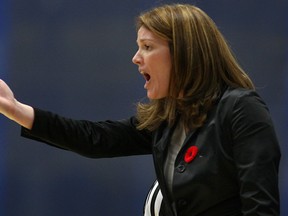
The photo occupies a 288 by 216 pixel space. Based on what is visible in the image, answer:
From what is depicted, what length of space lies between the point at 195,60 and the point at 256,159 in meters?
0.28

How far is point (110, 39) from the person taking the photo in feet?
7.01

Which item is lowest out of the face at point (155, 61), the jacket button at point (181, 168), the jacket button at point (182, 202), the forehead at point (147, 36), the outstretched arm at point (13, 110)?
the jacket button at point (182, 202)

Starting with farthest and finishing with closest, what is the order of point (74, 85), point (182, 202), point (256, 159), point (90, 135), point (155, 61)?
point (74, 85) < point (90, 135) < point (155, 61) < point (182, 202) < point (256, 159)

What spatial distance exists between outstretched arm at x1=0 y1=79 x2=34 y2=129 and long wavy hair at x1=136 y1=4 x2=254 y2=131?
38cm

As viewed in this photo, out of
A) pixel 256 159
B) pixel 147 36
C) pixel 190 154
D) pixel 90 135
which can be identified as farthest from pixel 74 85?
pixel 256 159

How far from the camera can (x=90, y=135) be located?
1.45 metres

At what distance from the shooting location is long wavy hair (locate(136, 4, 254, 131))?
1232 millimetres

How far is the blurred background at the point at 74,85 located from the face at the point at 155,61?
821 mm

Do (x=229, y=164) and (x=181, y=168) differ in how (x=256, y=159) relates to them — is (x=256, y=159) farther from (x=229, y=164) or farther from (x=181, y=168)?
(x=181, y=168)

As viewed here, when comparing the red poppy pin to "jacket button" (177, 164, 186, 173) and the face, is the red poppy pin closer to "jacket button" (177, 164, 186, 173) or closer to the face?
"jacket button" (177, 164, 186, 173)

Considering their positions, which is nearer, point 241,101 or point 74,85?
point 241,101

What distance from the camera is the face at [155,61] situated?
4.18 feet

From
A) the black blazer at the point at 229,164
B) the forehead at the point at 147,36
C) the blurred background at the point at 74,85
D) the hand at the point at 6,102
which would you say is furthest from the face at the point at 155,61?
the blurred background at the point at 74,85

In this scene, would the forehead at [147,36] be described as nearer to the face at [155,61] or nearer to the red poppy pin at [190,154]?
the face at [155,61]
